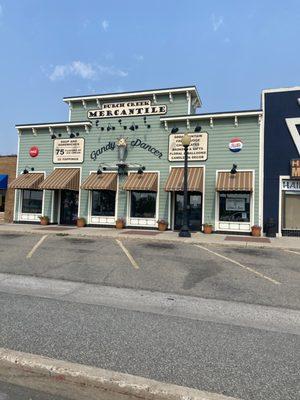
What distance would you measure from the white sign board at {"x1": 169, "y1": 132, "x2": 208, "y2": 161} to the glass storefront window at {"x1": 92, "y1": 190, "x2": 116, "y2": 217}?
14.6 feet

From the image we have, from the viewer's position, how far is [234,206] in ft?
67.7

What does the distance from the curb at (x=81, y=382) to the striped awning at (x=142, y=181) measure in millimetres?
17136

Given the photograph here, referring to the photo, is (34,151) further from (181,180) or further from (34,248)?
(34,248)

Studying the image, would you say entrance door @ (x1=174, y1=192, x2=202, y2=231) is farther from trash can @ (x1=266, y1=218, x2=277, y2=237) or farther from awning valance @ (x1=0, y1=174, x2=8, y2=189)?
awning valance @ (x1=0, y1=174, x2=8, y2=189)

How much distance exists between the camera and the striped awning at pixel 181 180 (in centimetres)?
2012

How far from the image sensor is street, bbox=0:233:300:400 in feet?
13.7

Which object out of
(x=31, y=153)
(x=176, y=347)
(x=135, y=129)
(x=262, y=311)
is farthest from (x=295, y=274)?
(x=31, y=153)

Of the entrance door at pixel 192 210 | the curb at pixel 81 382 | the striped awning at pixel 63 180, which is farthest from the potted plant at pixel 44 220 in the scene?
the curb at pixel 81 382

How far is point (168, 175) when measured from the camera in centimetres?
2192

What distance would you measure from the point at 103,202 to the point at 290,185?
11083 mm

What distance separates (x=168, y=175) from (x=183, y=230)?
4.79 meters

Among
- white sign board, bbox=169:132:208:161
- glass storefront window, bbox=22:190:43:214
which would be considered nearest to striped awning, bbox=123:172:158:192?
white sign board, bbox=169:132:208:161

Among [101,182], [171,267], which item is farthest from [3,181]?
[171,267]

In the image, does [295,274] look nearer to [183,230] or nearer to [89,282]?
[89,282]
